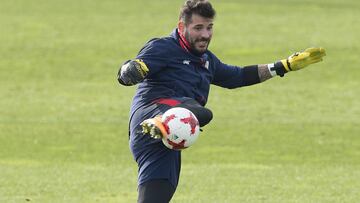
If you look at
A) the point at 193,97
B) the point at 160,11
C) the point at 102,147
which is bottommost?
the point at 160,11

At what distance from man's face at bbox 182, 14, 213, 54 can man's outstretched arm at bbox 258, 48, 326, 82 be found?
1.23 metres

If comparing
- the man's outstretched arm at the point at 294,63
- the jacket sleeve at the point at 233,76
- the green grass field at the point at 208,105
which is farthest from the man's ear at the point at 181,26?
the green grass field at the point at 208,105

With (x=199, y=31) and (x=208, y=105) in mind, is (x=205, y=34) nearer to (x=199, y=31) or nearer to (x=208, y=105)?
(x=199, y=31)

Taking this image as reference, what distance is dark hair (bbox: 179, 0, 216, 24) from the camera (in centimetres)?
1005

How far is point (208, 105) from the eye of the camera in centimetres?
2366

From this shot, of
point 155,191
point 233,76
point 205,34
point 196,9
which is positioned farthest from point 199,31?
point 155,191

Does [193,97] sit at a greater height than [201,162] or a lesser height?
greater

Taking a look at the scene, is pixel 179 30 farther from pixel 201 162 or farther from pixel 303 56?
pixel 201 162

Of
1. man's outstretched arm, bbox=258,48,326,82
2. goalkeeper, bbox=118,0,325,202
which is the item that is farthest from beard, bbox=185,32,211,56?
man's outstretched arm, bbox=258,48,326,82

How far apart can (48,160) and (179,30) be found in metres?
8.24

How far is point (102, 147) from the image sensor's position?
19500 millimetres

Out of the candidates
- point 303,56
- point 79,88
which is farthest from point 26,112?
point 303,56

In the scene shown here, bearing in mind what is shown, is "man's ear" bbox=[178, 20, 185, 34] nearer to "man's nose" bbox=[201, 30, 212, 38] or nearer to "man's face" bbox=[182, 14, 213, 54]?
"man's face" bbox=[182, 14, 213, 54]

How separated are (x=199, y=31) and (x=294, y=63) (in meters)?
1.43
